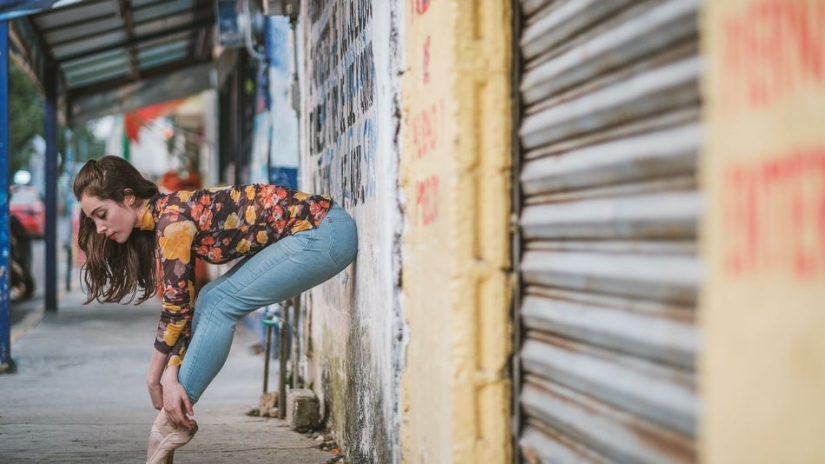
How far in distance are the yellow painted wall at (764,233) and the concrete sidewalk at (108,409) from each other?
137 inches

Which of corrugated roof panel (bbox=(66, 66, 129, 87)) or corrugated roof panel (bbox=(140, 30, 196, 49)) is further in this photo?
corrugated roof panel (bbox=(66, 66, 129, 87))

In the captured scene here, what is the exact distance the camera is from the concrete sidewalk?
510cm

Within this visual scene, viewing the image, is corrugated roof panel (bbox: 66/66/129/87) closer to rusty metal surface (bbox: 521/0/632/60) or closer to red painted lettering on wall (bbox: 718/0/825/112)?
→ rusty metal surface (bbox: 521/0/632/60)

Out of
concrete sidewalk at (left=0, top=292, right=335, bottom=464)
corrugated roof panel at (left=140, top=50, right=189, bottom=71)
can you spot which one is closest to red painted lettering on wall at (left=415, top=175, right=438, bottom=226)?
concrete sidewalk at (left=0, top=292, right=335, bottom=464)

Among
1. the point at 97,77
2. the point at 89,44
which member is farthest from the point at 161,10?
the point at 97,77

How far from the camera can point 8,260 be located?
8.05 metres

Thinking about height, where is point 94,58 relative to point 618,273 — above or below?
above

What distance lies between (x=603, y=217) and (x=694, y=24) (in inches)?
21.7

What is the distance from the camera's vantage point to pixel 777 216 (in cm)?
160

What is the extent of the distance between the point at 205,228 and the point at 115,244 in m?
0.43

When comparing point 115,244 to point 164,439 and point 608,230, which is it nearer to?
point 164,439

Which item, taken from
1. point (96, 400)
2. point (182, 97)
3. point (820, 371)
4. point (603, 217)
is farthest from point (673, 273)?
point (182, 97)

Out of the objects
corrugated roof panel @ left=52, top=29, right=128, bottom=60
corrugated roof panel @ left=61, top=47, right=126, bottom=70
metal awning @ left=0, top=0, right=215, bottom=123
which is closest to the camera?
metal awning @ left=0, top=0, right=215, bottom=123

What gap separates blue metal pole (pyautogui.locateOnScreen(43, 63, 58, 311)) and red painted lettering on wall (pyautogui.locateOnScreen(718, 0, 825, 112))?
39.0ft
